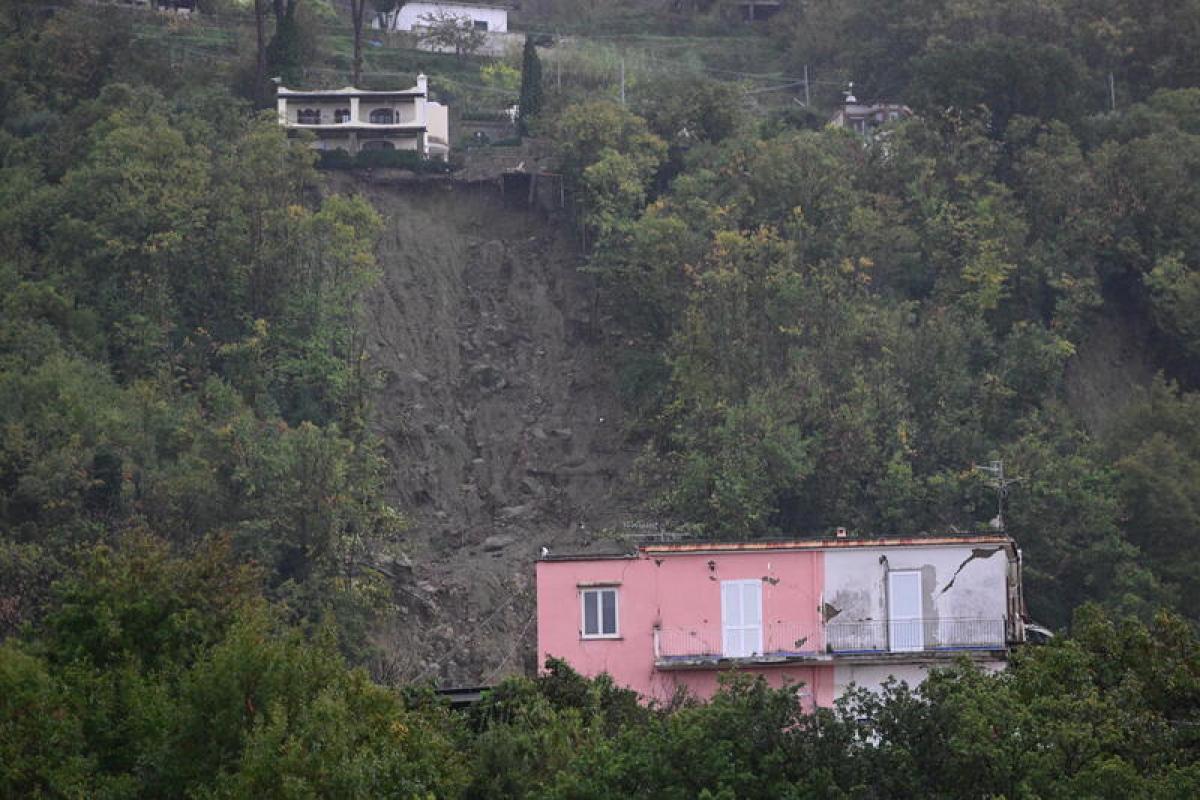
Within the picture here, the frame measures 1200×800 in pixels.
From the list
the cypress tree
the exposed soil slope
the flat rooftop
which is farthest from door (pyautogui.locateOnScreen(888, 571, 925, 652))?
the cypress tree

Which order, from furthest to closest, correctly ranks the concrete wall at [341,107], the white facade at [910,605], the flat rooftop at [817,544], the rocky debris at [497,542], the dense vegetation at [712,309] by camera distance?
the concrete wall at [341,107]
the rocky debris at [497,542]
the dense vegetation at [712,309]
the flat rooftop at [817,544]
the white facade at [910,605]

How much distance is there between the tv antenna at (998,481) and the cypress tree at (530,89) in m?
20.4

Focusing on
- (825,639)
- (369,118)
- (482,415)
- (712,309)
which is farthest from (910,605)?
(369,118)

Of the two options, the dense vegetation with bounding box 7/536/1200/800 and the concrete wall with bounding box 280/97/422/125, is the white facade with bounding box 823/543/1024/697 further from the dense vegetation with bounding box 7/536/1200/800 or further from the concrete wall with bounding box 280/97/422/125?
the concrete wall with bounding box 280/97/422/125

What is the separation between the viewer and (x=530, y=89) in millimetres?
77625

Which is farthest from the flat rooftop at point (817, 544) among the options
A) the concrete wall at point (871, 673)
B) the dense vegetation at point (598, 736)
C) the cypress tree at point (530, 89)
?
the cypress tree at point (530, 89)

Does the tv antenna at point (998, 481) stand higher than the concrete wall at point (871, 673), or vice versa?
the tv antenna at point (998, 481)

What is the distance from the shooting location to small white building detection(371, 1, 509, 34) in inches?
3514

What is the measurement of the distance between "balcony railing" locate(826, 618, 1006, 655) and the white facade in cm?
2

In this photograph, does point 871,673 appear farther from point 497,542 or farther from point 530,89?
point 530,89

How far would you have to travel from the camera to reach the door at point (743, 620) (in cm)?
4541

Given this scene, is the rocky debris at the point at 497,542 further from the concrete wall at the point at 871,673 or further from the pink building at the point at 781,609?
the concrete wall at the point at 871,673

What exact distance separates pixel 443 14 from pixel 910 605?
47.7 meters

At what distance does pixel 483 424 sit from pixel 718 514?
9543 mm
